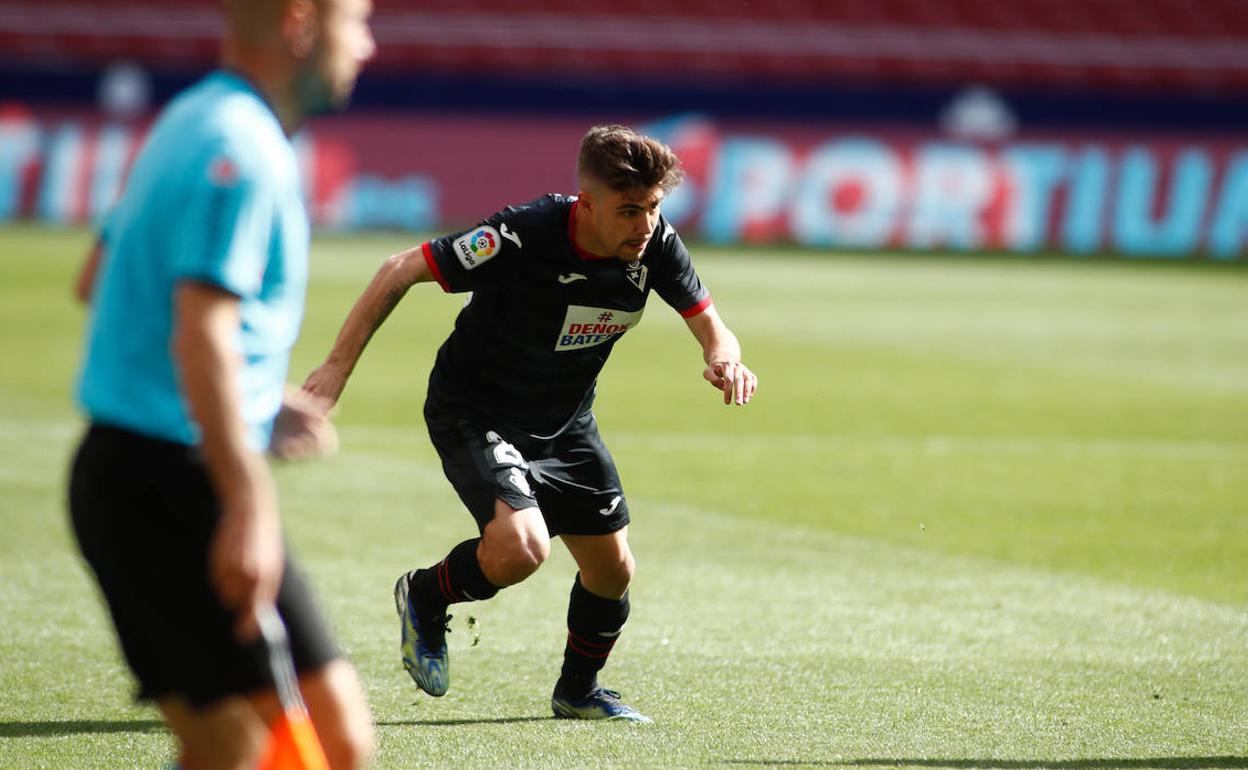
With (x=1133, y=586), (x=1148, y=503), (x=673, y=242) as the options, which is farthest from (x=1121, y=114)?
(x=673, y=242)

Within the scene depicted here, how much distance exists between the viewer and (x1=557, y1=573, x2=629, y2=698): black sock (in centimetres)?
529

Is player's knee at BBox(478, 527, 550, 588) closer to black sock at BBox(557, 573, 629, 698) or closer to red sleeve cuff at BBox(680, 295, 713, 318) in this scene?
black sock at BBox(557, 573, 629, 698)

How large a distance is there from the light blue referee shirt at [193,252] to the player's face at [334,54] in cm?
10

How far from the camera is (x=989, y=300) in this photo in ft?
76.7

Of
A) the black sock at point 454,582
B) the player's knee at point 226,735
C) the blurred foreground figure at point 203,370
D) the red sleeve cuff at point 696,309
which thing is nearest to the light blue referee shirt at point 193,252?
the blurred foreground figure at point 203,370

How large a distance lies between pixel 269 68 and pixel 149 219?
348 millimetres

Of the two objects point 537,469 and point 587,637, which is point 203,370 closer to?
point 537,469

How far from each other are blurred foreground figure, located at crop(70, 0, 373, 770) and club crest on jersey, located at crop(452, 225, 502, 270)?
7.09 feet

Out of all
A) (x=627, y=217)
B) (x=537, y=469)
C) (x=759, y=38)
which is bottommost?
(x=759, y=38)

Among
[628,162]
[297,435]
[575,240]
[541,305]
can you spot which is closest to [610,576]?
[541,305]

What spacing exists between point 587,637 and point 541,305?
104 centimetres

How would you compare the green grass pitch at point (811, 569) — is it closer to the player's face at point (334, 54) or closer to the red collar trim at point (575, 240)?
the red collar trim at point (575, 240)

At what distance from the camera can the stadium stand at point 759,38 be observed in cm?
3512

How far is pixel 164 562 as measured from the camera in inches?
114
